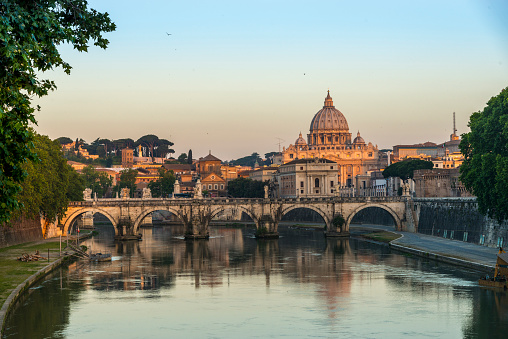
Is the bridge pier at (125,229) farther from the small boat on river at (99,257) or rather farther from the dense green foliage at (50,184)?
the small boat on river at (99,257)

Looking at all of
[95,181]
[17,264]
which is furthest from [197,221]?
[95,181]

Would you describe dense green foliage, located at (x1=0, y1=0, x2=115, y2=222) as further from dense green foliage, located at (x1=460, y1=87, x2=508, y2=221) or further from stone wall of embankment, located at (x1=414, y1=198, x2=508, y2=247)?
stone wall of embankment, located at (x1=414, y1=198, x2=508, y2=247)

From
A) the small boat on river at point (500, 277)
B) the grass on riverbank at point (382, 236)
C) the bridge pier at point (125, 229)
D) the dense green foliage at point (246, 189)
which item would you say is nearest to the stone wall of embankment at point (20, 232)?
the bridge pier at point (125, 229)

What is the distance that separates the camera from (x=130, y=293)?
4606cm

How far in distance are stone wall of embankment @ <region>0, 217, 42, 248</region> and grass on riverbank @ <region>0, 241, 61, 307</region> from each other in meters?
0.74

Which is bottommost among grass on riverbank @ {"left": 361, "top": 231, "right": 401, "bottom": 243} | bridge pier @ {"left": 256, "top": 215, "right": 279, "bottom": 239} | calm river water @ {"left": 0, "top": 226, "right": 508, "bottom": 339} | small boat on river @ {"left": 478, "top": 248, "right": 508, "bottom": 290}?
calm river water @ {"left": 0, "top": 226, "right": 508, "bottom": 339}

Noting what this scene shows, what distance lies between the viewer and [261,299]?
4378cm

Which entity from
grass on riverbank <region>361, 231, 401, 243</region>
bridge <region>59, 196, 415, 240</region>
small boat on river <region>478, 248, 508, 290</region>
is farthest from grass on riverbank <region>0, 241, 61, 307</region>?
grass on riverbank <region>361, 231, 401, 243</region>

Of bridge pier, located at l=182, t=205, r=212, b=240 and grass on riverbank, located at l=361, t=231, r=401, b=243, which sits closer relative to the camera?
grass on riverbank, located at l=361, t=231, r=401, b=243

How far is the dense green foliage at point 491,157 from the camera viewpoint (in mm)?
54347

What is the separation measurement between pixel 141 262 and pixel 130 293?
17.8 meters

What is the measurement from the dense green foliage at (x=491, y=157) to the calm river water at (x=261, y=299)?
6496 mm

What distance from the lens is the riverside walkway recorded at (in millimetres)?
55484

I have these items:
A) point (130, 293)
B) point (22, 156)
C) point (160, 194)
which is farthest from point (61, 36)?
point (160, 194)
